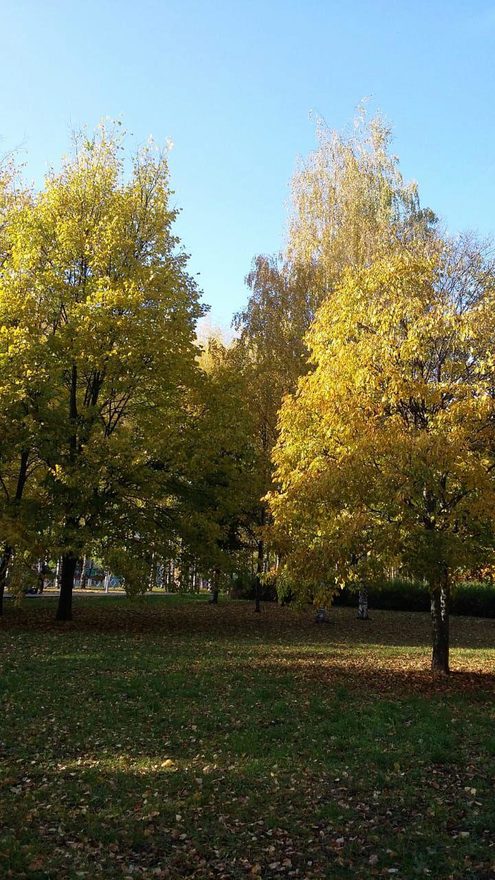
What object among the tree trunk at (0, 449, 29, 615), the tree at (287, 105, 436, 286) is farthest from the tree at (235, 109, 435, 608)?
the tree trunk at (0, 449, 29, 615)

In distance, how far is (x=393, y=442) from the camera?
9352 millimetres

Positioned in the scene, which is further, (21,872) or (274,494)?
(274,494)

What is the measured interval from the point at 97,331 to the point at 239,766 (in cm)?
1132

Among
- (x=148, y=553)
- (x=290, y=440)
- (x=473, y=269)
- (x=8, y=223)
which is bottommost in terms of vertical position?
(x=148, y=553)

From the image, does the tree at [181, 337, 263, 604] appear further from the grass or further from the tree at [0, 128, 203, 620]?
the grass

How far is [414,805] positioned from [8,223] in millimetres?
17309

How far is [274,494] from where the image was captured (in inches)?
420

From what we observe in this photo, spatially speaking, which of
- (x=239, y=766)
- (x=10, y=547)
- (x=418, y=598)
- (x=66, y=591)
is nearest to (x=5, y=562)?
(x=10, y=547)

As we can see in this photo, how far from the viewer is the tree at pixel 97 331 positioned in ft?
49.9

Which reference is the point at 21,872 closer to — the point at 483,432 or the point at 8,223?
the point at 483,432

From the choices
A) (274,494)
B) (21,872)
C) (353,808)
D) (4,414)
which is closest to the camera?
(21,872)

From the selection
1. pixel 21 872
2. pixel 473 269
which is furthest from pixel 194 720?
pixel 473 269

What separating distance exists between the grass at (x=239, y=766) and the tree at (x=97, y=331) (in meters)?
4.10

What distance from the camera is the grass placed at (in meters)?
4.67
